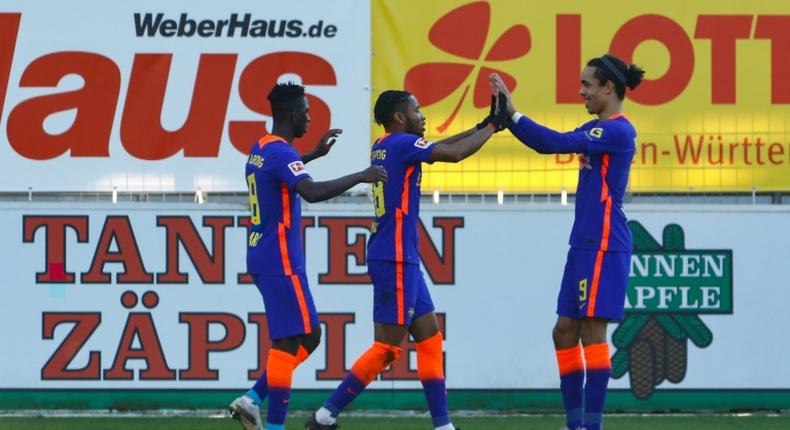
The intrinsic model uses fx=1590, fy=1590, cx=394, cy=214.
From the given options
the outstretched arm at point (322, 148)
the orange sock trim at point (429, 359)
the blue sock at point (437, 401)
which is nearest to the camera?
the blue sock at point (437, 401)

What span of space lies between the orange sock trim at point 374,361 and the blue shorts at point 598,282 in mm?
1112

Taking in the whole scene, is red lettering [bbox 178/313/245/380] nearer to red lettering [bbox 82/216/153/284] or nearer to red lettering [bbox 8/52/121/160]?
red lettering [bbox 82/216/153/284]

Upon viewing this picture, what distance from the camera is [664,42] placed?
11258 millimetres

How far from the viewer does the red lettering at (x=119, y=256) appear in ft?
36.8

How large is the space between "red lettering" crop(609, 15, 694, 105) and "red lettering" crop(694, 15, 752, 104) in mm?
144

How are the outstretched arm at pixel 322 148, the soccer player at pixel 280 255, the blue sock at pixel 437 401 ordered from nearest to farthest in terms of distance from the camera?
the soccer player at pixel 280 255
the blue sock at pixel 437 401
the outstretched arm at pixel 322 148

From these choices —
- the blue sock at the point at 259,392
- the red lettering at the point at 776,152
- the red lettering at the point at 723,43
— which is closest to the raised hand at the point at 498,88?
the blue sock at the point at 259,392

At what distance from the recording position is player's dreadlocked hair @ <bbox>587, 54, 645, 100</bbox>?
902 cm

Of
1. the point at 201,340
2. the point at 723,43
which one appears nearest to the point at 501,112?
the point at 723,43

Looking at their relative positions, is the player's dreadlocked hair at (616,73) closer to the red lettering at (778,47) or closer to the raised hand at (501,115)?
the raised hand at (501,115)

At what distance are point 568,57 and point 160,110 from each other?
2.91 metres

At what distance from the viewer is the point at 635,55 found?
1124 cm

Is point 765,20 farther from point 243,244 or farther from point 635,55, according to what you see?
point 243,244

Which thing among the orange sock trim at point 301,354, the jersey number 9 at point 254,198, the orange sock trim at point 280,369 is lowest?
the orange sock trim at point 280,369
